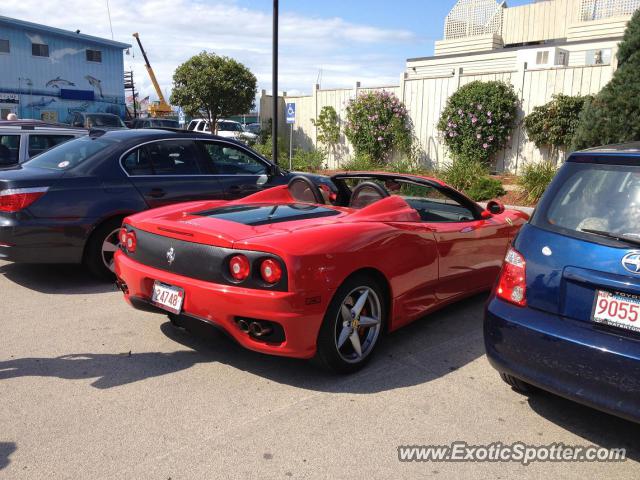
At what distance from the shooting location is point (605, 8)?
29984 millimetres

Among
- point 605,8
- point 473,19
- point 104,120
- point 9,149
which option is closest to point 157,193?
point 9,149

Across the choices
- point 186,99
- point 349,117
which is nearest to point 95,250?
point 349,117

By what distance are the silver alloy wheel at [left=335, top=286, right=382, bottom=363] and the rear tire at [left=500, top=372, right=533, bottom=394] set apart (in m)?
0.89

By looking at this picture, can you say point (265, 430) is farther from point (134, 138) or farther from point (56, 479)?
point (134, 138)

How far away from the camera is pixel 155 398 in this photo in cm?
341

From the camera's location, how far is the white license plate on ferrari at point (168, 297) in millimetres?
3615

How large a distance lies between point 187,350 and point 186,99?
2352 centimetres

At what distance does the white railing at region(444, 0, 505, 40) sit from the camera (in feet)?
122

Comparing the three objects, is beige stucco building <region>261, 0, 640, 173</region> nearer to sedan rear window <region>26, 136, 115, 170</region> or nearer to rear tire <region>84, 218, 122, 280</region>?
sedan rear window <region>26, 136, 115, 170</region>

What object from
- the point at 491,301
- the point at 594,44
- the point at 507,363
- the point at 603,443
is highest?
the point at 594,44

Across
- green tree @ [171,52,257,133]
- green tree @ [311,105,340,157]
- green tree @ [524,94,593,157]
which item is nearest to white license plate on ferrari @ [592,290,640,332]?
green tree @ [524,94,593,157]

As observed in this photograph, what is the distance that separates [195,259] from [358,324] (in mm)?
1141

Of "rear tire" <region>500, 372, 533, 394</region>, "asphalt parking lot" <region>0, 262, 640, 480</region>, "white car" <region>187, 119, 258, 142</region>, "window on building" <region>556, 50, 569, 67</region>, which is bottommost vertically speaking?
"asphalt parking lot" <region>0, 262, 640, 480</region>

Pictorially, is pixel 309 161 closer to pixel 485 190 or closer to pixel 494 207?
pixel 485 190
